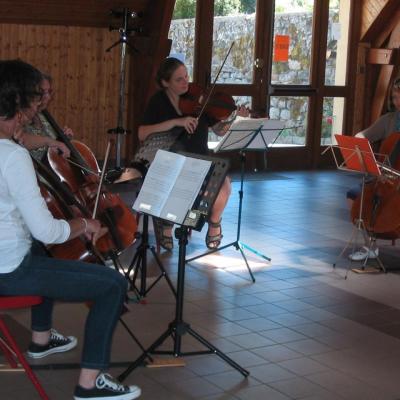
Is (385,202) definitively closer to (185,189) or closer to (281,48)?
(185,189)

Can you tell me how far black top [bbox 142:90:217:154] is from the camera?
570 centimetres

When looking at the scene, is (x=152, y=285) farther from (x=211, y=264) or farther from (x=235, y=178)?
(x=235, y=178)

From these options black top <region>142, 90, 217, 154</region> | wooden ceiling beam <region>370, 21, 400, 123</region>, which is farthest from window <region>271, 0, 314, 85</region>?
black top <region>142, 90, 217, 154</region>

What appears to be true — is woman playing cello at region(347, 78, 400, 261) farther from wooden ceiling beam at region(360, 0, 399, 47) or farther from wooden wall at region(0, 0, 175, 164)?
wooden ceiling beam at region(360, 0, 399, 47)

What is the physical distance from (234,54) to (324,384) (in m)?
6.43

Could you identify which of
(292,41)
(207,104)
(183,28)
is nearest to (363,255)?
(207,104)

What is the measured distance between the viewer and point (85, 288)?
319 centimetres

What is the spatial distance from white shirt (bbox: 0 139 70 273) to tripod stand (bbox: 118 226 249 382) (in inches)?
25.7

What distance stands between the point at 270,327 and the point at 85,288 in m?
1.55

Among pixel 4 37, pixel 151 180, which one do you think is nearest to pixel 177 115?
pixel 151 180

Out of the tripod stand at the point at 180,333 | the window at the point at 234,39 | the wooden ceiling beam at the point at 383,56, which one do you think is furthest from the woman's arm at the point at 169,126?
the wooden ceiling beam at the point at 383,56

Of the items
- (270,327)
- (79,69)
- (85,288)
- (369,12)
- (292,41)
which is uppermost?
(369,12)

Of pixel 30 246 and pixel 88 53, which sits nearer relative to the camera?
pixel 30 246

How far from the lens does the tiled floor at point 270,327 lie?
12.0 ft
